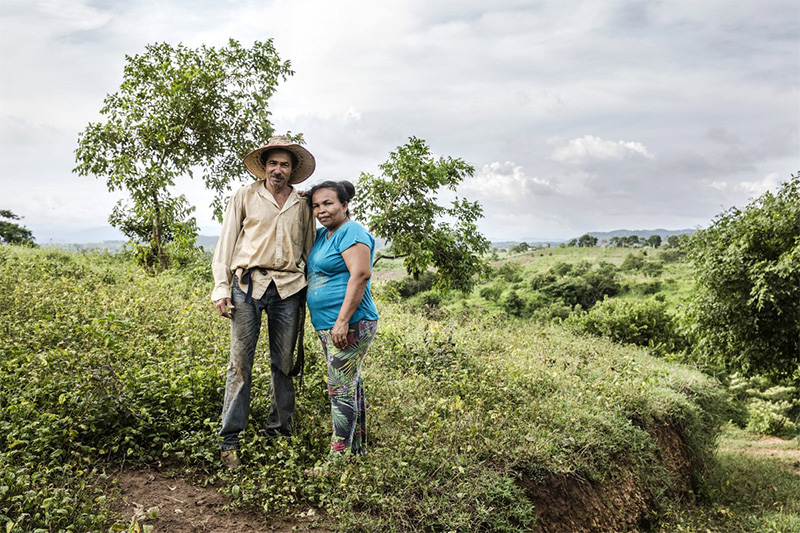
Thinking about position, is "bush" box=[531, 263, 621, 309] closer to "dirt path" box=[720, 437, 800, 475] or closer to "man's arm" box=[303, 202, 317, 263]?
"dirt path" box=[720, 437, 800, 475]

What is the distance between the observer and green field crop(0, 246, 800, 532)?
4.03 metres

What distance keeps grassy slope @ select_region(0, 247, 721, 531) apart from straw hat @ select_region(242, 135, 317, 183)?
1916 millimetres

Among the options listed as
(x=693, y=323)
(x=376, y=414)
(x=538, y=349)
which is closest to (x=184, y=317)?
(x=376, y=414)

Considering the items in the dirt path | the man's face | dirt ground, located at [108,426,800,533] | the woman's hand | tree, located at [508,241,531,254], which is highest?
tree, located at [508,241,531,254]

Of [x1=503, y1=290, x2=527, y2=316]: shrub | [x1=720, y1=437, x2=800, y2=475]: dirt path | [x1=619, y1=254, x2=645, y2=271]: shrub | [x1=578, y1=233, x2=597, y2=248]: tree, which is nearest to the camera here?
[x1=720, y1=437, x2=800, y2=475]: dirt path

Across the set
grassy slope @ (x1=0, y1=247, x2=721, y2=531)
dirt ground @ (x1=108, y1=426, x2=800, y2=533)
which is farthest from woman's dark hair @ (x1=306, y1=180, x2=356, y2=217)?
dirt ground @ (x1=108, y1=426, x2=800, y2=533)

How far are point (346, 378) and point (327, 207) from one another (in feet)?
4.36

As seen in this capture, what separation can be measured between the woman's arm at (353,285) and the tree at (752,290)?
36.4 ft

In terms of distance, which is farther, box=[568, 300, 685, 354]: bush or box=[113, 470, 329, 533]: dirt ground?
box=[568, 300, 685, 354]: bush

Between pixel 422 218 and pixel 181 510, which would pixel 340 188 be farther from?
pixel 422 218

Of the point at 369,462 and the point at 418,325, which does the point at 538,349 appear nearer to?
the point at 418,325

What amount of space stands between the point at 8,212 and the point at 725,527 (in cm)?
2340

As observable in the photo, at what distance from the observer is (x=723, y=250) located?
532 inches

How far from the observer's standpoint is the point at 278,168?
440cm
